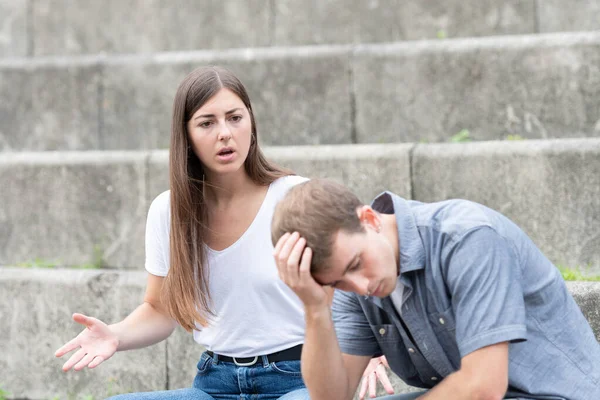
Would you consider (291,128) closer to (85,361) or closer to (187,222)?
(187,222)

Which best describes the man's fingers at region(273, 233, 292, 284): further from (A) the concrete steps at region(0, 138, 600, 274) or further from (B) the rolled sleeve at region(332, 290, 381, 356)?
(A) the concrete steps at region(0, 138, 600, 274)

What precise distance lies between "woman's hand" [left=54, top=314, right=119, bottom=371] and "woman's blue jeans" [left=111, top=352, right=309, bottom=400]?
16cm

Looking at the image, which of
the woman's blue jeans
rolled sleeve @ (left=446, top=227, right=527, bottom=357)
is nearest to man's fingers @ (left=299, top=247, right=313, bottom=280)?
rolled sleeve @ (left=446, top=227, right=527, bottom=357)

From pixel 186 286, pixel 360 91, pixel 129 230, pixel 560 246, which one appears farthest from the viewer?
pixel 360 91

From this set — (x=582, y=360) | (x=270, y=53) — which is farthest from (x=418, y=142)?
(x=582, y=360)

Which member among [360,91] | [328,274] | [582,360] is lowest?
[582,360]

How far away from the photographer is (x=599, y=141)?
4086mm

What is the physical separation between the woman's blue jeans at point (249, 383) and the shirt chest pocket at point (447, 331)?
2.26 feet

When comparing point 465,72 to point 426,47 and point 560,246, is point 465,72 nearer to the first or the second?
point 426,47

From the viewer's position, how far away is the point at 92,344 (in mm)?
3105

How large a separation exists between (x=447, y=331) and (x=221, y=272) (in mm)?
1025

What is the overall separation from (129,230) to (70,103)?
1.27 m

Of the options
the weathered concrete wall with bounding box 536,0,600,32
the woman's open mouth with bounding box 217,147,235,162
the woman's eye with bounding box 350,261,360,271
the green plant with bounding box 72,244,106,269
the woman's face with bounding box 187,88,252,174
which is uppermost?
the weathered concrete wall with bounding box 536,0,600,32

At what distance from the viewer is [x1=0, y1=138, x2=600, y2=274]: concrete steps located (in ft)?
13.4
